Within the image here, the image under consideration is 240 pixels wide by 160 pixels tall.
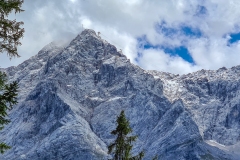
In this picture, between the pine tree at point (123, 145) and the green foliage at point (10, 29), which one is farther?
the pine tree at point (123, 145)

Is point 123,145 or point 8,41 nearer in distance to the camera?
point 8,41

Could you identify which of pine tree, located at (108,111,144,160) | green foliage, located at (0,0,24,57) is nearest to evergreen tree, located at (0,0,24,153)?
green foliage, located at (0,0,24,57)

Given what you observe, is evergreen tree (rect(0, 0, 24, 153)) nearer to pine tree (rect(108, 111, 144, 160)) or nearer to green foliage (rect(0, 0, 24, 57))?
green foliage (rect(0, 0, 24, 57))

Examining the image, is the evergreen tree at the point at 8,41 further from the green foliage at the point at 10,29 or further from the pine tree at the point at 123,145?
the pine tree at the point at 123,145

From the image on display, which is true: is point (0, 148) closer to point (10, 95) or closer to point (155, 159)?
point (10, 95)

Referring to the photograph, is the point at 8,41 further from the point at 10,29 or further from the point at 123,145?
the point at 123,145

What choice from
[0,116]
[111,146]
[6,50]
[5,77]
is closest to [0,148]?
[0,116]

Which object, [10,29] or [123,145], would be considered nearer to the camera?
[10,29]

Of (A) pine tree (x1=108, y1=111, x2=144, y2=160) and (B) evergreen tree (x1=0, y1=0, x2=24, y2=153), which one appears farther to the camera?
(A) pine tree (x1=108, y1=111, x2=144, y2=160)

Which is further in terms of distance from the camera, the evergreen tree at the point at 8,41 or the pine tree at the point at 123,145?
the pine tree at the point at 123,145

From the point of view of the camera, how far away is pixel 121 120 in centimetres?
3416

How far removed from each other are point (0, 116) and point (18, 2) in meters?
5.56

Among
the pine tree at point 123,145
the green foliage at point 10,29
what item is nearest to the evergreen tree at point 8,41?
the green foliage at point 10,29

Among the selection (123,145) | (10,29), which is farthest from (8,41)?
(123,145)
